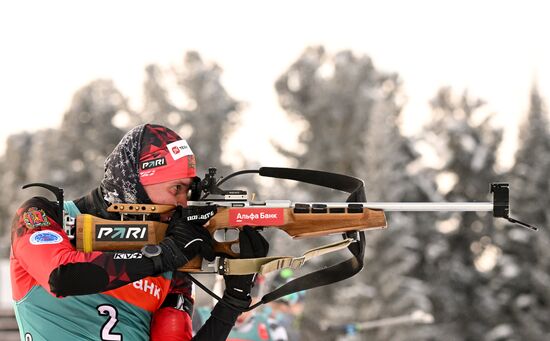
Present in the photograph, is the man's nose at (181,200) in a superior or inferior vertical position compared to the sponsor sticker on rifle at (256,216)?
superior

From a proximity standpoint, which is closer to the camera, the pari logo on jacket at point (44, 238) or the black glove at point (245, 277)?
the pari logo on jacket at point (44, 238)

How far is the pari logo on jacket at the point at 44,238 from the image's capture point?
4.79 m

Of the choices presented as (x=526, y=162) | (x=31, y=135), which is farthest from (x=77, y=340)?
(x=31, y=135)

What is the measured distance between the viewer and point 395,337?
36.2 metres

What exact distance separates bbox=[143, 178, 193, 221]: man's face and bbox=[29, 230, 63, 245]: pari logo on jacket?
0.55 meters

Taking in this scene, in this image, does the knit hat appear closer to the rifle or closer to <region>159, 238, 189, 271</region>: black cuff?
the rifle

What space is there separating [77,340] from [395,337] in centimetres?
3197

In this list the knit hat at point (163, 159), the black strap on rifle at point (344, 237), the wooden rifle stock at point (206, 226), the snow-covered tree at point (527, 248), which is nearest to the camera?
the wooden rifle stock at point (206, 226)

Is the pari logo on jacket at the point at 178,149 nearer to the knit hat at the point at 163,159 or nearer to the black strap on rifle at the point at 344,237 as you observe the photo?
the knit hat at the point at 163,159

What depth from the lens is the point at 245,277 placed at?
5.21m

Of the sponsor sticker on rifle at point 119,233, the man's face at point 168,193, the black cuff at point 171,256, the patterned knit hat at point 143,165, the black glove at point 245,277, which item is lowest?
the black glove at point 245,277

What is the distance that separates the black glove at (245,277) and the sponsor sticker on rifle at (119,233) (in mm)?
474

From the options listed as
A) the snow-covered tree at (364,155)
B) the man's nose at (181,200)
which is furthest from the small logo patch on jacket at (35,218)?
the snow-covered tree at (364,155)

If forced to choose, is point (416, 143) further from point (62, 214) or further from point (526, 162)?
point (62, 214)
